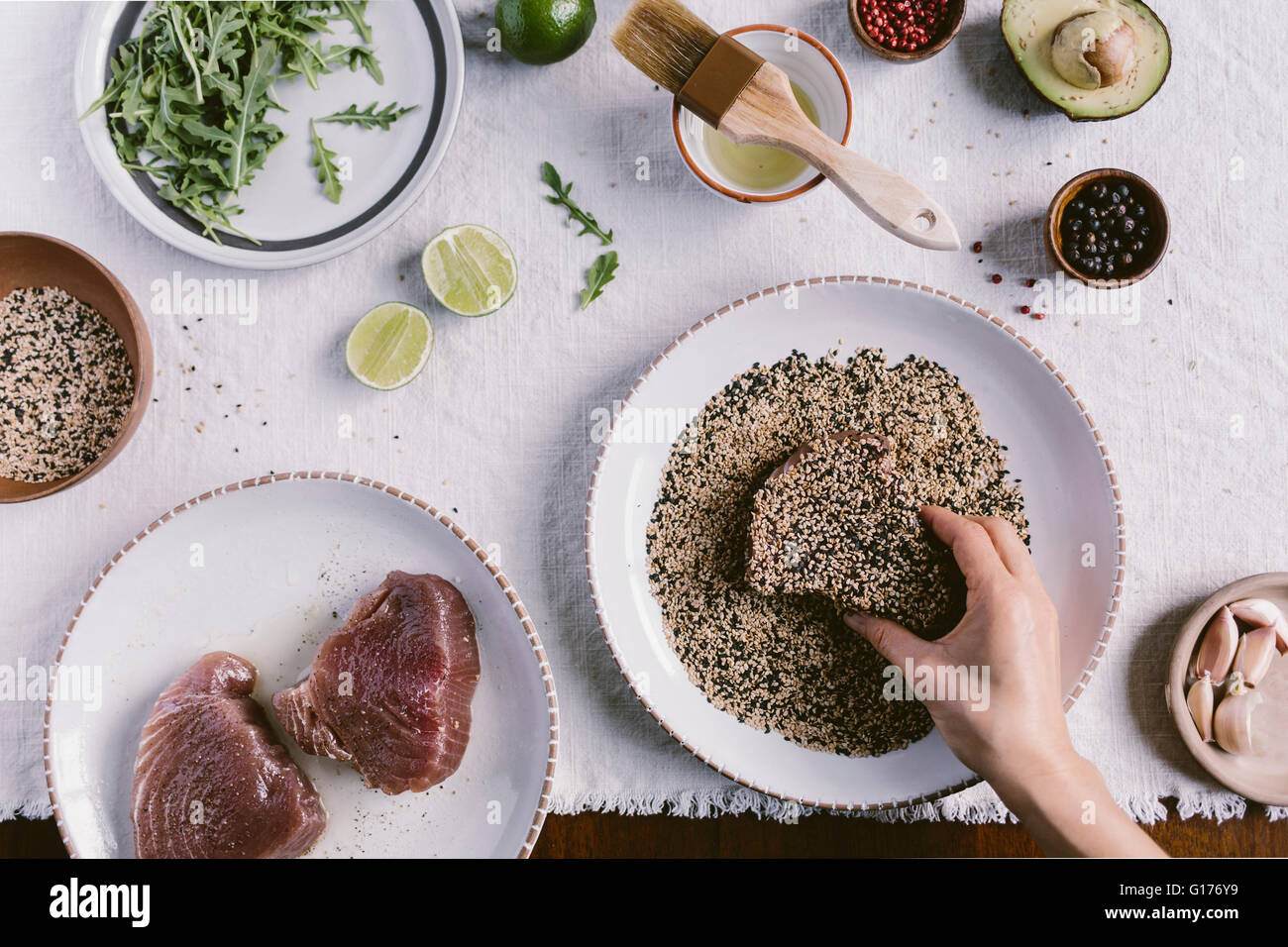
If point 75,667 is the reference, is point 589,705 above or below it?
above

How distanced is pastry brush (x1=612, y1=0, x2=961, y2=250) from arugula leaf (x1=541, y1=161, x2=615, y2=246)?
271 millimetres

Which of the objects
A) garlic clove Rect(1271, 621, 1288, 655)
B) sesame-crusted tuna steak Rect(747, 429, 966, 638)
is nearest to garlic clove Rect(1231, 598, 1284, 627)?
garlic clove Rect(1271, 621, 1288, 655)

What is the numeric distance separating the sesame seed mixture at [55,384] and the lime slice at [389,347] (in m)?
0.46

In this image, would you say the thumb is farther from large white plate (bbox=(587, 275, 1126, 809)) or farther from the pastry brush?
the pastry brush

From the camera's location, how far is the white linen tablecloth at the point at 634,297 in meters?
1.88

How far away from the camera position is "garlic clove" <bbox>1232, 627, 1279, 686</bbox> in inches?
71.4

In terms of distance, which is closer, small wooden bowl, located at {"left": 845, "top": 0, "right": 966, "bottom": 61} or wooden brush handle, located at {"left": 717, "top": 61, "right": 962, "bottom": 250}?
wooden brush handle, located at {"left": 717, "top": 61, "right": 962, "bottom": 250}

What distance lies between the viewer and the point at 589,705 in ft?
6.10

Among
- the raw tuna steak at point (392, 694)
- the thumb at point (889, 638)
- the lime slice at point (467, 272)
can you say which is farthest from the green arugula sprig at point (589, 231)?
the thumb at point (889, 638)

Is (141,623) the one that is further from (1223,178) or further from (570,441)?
(1223,178)

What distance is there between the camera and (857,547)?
1.72 m

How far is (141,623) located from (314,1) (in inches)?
49.5
